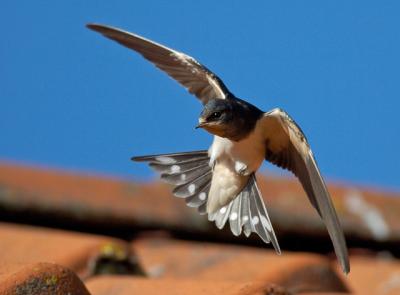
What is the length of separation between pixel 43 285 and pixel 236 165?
1338 mm

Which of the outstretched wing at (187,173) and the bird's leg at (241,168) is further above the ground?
the bird's leg at (241,168)

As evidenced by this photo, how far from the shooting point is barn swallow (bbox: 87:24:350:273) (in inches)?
130

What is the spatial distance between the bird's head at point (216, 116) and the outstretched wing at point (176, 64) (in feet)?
0.74

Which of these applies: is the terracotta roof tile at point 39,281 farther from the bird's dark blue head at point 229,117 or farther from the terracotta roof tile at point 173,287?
the bird's dark blue head at point 229,117

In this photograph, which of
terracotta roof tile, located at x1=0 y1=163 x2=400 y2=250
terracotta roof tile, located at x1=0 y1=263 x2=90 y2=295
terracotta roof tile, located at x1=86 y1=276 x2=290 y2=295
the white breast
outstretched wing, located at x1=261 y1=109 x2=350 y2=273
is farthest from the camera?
terracotta roof tile, located at x1=0 y1=163 x2=400 y2=250

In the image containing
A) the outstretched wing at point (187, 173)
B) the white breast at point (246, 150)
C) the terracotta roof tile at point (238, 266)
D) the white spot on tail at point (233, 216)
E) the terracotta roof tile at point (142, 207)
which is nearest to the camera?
the terracotta roof tile at point (238, 266)

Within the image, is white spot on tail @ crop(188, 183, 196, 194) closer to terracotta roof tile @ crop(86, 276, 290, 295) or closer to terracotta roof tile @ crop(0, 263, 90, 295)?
terracotta roof tile @ crop(86, 276, 290, 295)

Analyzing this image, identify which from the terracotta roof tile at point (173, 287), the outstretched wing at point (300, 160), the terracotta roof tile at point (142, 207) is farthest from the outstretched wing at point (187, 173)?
the terracotta roof tile at point (142, 207)

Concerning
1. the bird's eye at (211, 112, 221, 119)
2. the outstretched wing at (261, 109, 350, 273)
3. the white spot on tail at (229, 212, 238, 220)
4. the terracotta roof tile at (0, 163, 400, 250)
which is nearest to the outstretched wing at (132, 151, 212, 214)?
the white spot on tail at (229, 212, 238, 220)

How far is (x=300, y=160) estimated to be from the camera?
3371 mm

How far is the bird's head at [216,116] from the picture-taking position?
3283 mm

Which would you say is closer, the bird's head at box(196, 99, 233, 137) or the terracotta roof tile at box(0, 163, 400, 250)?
the bird's head at box(196, 99, 233, 137)

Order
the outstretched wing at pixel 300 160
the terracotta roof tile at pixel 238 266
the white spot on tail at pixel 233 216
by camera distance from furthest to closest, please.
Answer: the white spot on tail at pixel 233 216
the terracotta roof tile at pixel 238 266
the outstretched wing at pixel 300 160

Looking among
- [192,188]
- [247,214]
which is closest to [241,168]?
[247,214]
